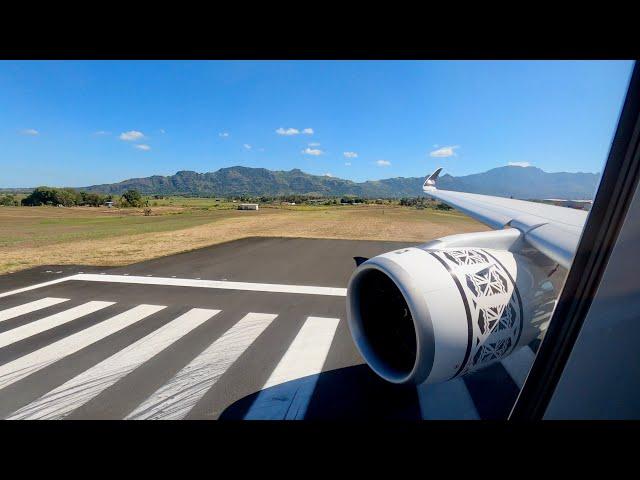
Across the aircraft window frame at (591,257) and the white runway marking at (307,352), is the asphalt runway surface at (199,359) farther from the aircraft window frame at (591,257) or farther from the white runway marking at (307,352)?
the aircraft window frame at (591,257)

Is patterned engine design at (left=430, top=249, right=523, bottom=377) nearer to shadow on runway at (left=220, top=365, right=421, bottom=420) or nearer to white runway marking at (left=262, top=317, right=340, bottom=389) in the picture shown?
shadow on runway at (left=220, top=365, right=421, bottom=420)

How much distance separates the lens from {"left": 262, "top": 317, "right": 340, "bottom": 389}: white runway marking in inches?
156

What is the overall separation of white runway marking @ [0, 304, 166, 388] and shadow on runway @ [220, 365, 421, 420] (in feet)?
9.92

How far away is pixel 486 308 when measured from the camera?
2064mm

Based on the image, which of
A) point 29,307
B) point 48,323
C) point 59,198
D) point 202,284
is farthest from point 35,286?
point 59,198

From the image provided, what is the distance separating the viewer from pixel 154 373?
3.92 meters

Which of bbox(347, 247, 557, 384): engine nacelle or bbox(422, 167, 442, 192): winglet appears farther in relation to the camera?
bbox(422, 167, 442, 192): winglet

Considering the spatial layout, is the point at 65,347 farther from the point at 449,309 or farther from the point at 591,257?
the point at 591,257

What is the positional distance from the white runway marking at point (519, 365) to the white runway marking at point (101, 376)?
5198 mm

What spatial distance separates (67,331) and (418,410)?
592 centimetres

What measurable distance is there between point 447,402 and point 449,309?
215cm

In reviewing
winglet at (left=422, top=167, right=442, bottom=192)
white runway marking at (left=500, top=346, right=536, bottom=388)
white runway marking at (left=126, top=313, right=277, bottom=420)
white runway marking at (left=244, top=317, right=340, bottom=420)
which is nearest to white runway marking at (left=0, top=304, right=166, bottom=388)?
white runway marking at (left=126, top=313, right=277, bottom=420)
